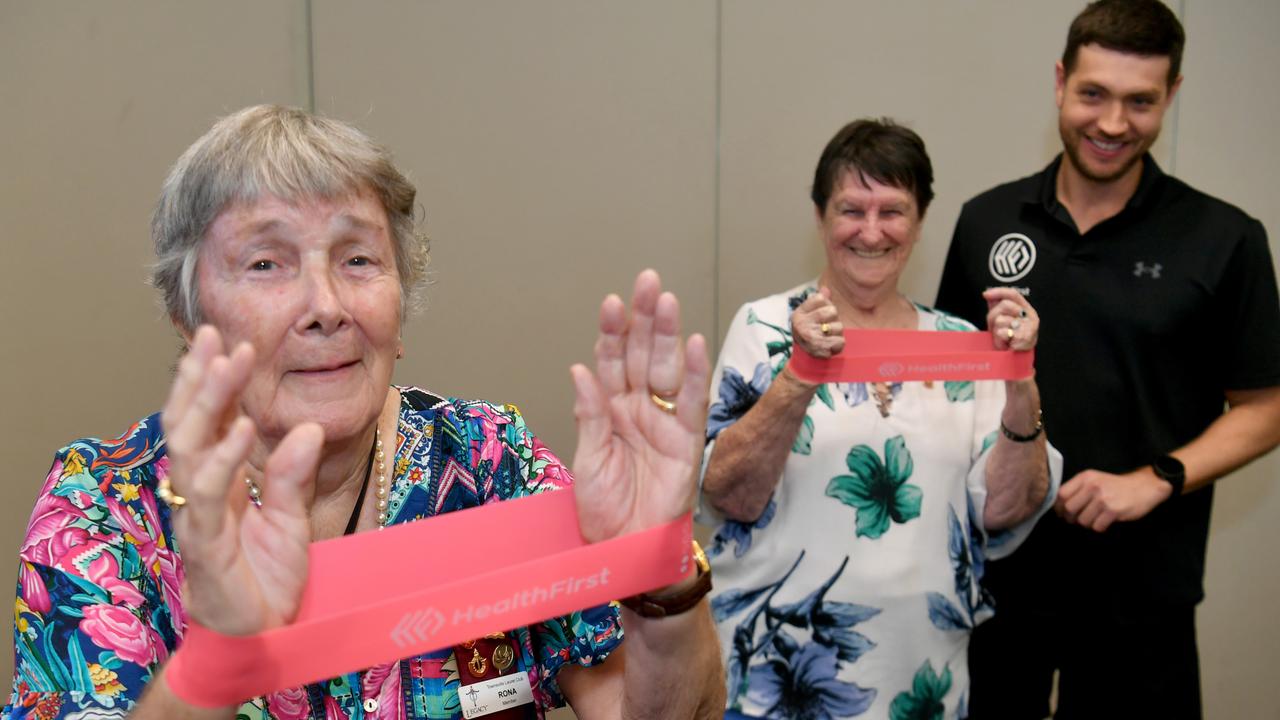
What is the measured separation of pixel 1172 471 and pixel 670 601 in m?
1.88

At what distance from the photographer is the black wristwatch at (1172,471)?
2.54m

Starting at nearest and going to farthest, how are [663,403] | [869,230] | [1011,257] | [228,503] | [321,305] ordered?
[228,503] < [663,403] < [321,305] < [869,230] < [1011,257]

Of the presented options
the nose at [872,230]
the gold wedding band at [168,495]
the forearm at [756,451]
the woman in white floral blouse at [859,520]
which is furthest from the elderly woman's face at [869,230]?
the gold wedding band at [168,495]

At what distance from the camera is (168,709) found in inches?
38.9

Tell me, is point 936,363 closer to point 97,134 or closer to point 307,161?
point 307,161

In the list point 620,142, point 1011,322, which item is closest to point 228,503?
point 1011,322

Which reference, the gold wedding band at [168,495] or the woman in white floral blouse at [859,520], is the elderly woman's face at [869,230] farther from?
the gold wedding band at [168,495]

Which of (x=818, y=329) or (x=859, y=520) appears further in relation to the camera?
(x=859, y=520)

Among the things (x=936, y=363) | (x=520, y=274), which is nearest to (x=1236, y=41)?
(x=936, y=363)

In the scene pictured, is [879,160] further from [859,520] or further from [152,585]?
[152,585]

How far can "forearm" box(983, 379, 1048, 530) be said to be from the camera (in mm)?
2248

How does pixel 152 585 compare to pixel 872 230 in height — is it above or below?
below

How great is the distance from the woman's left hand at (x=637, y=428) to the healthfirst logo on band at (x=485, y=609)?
111mm

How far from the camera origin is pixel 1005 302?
2.25 metres
